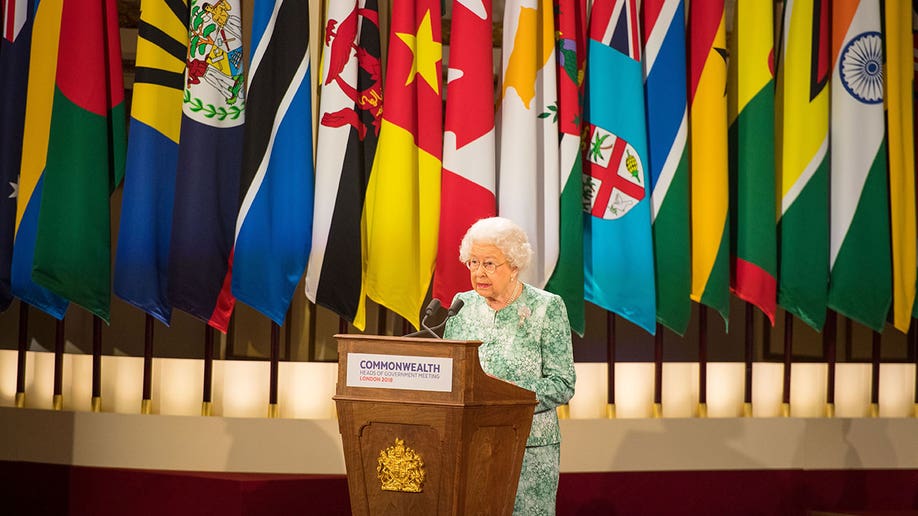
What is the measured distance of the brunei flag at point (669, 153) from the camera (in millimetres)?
4383

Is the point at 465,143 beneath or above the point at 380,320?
above

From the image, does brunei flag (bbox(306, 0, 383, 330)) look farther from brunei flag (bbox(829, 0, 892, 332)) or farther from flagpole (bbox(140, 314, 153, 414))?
brunei flag (bbox(829, 0, 892, 332))

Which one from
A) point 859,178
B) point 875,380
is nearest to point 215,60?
point 859,178

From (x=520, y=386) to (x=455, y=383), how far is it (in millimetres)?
279

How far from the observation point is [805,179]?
14.6 feet

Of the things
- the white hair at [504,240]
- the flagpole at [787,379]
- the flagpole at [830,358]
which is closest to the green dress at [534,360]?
the white hair at [504,240]

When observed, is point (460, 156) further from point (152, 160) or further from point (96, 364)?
point (96, 364)

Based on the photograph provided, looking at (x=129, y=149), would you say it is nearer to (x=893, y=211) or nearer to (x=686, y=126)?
(x=686, y=126)

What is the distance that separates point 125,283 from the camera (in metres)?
4.09

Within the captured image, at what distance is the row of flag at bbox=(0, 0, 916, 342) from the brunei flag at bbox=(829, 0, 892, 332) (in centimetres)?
1

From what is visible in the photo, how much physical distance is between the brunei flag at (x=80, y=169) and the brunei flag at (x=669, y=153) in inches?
92.6

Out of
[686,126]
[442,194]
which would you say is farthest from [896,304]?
→ [442,194]

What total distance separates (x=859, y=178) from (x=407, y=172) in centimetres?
207

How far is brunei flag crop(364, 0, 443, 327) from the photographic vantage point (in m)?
4.21
